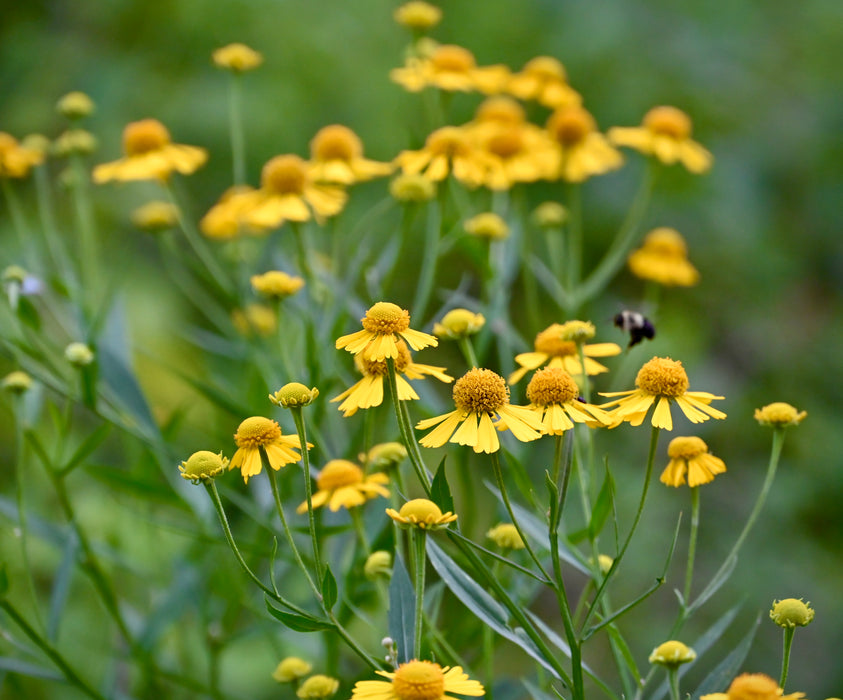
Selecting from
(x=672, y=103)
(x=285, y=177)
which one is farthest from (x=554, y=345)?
(x=672, y=103)

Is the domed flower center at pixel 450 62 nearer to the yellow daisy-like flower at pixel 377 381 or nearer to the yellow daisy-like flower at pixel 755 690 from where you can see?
the yellow daisy-like flower at pixel 377 381

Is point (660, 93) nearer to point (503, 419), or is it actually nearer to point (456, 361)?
point (456, 361)

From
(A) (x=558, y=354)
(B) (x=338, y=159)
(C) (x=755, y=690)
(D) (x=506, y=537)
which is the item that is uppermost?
(B) (x=338, y=159)

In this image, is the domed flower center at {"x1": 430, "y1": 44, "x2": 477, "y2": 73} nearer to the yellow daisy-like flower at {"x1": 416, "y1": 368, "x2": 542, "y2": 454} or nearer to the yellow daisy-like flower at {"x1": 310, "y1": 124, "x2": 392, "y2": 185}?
the yellow daisy-like flower at {"x1": 310, "y1": 124, "x2": 392, "y2": 185}

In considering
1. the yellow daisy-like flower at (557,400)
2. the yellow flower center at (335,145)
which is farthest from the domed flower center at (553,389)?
the yellow flower center at (335,145)

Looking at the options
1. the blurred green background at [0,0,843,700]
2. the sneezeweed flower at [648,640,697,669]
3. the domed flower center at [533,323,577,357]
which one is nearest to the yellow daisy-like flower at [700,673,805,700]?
the sneezeweed flower at [648,640,697,669]

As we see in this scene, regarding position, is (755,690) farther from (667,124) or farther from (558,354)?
(667,124)

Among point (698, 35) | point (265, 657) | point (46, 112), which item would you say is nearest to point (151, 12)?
point (46, 112)
